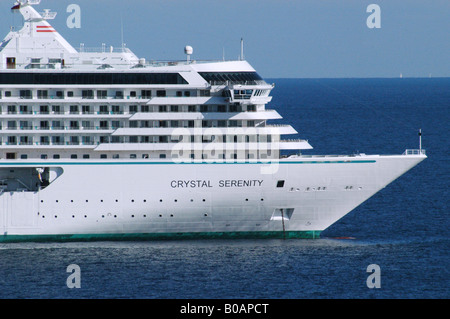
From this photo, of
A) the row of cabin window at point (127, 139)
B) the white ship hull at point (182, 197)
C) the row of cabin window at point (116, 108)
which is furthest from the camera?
the row of cabin window at point (116, 108)

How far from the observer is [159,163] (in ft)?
152

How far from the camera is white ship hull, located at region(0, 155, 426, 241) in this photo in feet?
152

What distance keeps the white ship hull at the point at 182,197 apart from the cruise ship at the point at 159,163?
0.15 feet

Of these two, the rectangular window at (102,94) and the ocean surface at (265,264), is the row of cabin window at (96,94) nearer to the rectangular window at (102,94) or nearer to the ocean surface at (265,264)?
the rectangular window at (102,94)

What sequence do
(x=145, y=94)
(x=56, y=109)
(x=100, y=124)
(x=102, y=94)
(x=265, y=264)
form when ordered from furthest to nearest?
(x=56, y=109), (x=102, y=94), (x=145, y=94), (x=100, y=124), (x=265, y=264)

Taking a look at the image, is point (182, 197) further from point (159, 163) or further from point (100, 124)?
point (100, 124)

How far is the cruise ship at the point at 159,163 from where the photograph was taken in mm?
46469

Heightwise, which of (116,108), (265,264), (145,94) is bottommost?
(265,264)

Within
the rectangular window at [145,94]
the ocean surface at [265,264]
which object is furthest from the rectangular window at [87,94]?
the ocean surface at [265,264]

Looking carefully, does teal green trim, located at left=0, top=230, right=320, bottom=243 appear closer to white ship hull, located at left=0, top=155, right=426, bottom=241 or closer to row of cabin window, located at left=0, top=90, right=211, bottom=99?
white ship hull, located at left=0, top=155, right=426, bottom=241

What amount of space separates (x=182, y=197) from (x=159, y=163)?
1.83m

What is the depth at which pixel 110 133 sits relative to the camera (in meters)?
47.3

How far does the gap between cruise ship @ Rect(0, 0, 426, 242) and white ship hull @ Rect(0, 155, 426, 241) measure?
45 millimetres

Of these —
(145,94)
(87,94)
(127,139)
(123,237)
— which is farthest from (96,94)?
(123,237)
